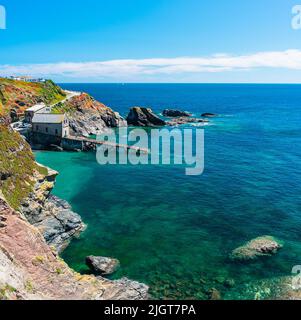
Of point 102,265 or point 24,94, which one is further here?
point 24,94

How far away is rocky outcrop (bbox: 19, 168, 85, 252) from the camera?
46.4 metres

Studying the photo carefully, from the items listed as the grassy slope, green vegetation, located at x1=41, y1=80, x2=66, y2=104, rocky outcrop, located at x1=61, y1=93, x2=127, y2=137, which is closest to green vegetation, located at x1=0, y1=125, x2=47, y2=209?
the grassy slope

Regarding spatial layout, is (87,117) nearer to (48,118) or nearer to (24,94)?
(24,94)

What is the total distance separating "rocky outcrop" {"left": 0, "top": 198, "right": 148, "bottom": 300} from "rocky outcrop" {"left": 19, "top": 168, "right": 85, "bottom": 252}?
11.2m

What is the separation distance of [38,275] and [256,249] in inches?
1087

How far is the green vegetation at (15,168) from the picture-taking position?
4466cm

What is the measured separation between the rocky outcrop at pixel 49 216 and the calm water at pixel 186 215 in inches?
68.8

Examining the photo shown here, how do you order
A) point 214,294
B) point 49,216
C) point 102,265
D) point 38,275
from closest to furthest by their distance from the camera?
point 38,275 → point 214,294 → point 102,265 → point 49,216

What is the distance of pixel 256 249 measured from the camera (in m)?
45.1

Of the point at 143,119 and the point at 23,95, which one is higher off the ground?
the point at 23,95

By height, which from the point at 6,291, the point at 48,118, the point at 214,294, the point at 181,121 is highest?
the point at 48,118

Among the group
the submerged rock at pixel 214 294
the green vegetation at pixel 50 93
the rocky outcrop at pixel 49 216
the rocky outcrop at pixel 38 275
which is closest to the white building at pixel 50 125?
the green vegetation at pixel 50 93

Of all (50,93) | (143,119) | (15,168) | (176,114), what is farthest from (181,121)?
(15,168)

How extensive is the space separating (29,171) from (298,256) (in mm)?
38264
